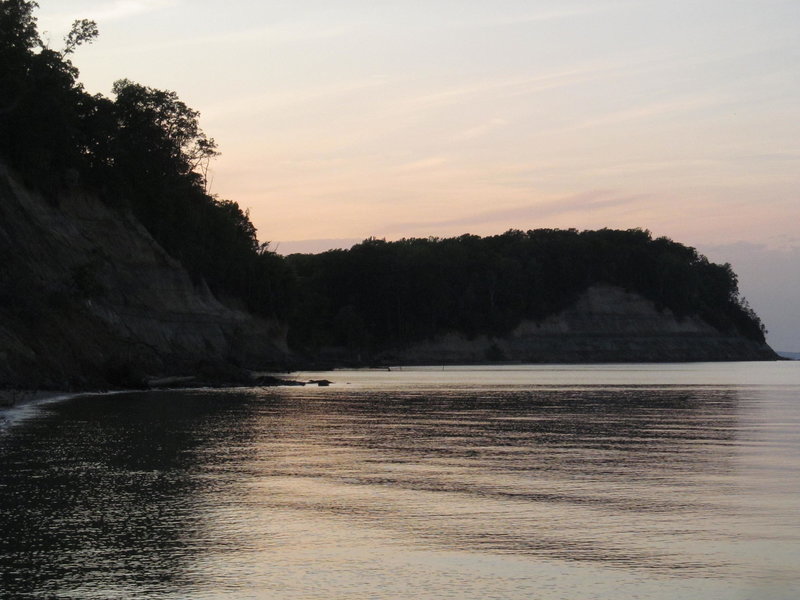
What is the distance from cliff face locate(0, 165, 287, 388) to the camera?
5797 centimetres

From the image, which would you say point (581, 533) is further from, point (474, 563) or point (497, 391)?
point (497, 391)

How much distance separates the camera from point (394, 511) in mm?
18391

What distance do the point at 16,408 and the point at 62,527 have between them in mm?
28378

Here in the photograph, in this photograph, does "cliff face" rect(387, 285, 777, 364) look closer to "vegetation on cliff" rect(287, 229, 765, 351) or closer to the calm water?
"vegetation on cliff" rect(287, 229, 765, 351)

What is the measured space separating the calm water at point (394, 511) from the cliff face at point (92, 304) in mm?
21733

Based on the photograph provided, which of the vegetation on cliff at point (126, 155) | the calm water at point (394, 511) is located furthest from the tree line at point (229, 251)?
the calm water at point (394, 511)

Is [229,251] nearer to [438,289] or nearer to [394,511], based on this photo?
[438,289]

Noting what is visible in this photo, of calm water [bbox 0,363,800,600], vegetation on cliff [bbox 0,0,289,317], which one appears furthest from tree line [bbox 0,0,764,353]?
calm water [bbox 0,363,800,600]

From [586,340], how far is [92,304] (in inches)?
4967

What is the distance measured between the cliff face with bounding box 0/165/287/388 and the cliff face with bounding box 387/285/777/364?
8347 centimetres

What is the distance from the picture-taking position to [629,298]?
193 m

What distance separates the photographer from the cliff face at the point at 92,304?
57969 millimetres

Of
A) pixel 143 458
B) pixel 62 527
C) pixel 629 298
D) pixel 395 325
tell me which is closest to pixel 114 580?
pixel 62 527

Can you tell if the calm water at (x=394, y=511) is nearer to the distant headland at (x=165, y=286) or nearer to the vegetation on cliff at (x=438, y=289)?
the distant headland at (x=165, y=286)
